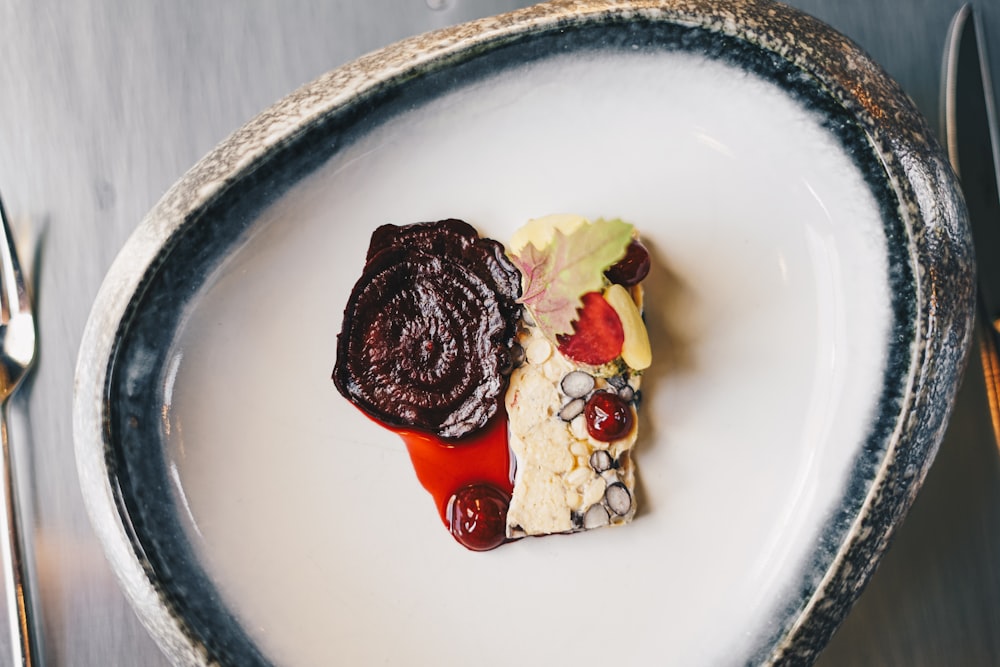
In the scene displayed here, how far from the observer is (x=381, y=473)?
1405mm

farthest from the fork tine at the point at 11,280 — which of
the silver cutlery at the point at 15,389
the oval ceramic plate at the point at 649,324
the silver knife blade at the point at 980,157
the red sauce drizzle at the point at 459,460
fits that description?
the silver knife blade at the point at 980,157

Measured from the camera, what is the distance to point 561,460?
1.34m

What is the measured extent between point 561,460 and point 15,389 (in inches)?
45.3

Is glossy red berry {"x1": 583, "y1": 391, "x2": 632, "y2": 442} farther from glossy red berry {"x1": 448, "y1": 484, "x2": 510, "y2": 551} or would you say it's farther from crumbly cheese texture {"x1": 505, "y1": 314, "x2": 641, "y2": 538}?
glossy red berry {"x1": 448, "y1": 484, "x2": 510, "y2": 551}

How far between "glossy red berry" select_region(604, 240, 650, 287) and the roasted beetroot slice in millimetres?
178

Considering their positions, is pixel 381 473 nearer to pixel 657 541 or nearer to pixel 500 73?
pixel 657 541

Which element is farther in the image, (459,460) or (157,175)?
(157,175)

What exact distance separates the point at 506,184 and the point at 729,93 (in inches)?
16.7

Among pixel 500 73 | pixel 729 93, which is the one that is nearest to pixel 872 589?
pixel 729 93

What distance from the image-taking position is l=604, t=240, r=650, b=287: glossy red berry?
51.7 inches

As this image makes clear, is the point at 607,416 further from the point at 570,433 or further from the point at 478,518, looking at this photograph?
the point at 478,518

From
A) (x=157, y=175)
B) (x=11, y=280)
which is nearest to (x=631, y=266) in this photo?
(x=157, y=175)

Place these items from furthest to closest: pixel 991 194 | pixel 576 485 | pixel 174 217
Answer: pixel 991 194 → pixel 576 485 → pixel 174 217

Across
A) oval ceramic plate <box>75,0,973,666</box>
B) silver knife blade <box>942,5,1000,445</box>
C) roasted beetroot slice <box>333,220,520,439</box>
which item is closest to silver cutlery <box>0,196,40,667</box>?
oval ceramic plate <box>75,0,973,666</box>
